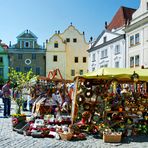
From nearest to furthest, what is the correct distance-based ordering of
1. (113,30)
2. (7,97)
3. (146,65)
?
(7,97), (146,65), (113,30)

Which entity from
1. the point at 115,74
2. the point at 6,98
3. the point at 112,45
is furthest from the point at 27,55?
the point at 115,74

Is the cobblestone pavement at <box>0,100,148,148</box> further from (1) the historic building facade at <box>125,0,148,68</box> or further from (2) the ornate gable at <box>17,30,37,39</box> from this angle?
(2) the ornate gable at <box>17,30,37,39</box>

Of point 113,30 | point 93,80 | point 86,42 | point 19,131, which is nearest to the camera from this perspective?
point 19,131

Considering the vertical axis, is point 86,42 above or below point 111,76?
above

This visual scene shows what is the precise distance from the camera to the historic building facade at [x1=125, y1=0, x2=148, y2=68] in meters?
32.1

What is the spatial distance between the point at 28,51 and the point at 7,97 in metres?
40.6

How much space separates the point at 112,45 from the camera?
39.7 meters

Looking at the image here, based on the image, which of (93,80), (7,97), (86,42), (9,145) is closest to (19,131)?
(9,145)

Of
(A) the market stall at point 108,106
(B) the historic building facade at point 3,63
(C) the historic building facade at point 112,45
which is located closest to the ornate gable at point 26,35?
(B) the historic building facade at point 3,63

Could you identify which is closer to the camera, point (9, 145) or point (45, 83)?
point (9, 145)

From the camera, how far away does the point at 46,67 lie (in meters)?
56.3

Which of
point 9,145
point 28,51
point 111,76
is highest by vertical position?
point 28,51

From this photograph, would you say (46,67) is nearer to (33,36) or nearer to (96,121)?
(33,36)

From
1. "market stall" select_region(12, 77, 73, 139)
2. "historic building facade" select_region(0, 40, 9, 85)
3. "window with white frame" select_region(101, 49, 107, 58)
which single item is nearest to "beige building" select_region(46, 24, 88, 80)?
"historic building facade" select_region(0, 40, 9, 85)
